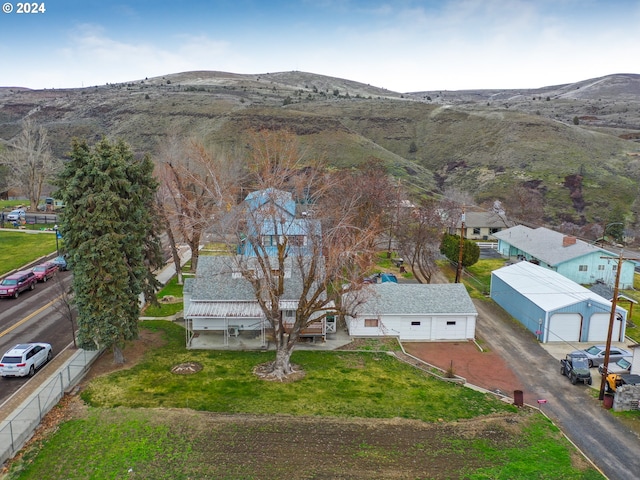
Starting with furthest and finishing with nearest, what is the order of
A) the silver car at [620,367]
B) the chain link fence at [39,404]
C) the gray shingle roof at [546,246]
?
1. the gray shingle roof at [546,246]
2. the silver car at [620,367]
3. the chain link fence at [39,404]

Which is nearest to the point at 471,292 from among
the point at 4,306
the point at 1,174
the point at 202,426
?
the point at 202,426

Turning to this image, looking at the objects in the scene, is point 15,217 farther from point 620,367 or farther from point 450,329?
point 620,367

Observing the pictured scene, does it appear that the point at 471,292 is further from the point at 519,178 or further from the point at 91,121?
the point at 91,121

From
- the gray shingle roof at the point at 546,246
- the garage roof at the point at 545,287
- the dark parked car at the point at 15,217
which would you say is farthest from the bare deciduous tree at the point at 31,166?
the gray shingle roof at the point at 546,246

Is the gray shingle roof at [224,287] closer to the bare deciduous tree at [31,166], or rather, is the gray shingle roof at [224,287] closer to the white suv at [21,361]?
the white suv at [21,361]

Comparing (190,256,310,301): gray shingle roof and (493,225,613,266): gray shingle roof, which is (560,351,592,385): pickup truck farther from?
(493,225,613,266): gray shingle roof

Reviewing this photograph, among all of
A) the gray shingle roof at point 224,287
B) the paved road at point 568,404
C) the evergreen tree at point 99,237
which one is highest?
the evergreen tree at point 99,237
